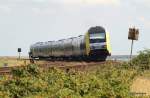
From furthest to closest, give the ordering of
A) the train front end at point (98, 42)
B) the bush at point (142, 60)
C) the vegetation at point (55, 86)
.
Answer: the train front end at point (98, 42) → the bush at point (142, 60) → the vegetation at point (55, 86)

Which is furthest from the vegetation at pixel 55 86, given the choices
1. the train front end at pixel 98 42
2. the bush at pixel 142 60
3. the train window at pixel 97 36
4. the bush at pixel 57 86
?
the train window at pixel 97 36

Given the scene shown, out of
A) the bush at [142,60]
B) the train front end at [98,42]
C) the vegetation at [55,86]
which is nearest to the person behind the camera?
the vegetation at [55,86]

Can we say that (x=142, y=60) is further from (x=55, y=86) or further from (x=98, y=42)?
(x=55, y=86)

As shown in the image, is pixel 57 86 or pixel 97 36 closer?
pixel 57 86

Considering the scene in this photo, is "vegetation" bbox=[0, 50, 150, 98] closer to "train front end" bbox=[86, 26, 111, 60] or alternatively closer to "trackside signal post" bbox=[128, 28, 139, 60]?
"trackside signal post" bbox=[128, 28, 139, 60]

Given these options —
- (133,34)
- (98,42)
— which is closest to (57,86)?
(133,34)

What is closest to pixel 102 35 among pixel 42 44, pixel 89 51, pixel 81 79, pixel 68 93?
pixel 89 51

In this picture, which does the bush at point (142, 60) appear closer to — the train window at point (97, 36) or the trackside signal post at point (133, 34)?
the trackside signal post at point (133, 34)

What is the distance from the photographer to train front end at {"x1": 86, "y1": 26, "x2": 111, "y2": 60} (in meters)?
Answer: 47.9

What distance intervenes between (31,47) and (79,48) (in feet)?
95.5

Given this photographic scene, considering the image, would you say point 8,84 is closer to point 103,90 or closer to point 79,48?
point 103,90

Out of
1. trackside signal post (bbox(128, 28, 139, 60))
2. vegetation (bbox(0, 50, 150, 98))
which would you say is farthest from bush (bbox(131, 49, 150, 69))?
vegetation (bbox(0, 50, 150, 98))

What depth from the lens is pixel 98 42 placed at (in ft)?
158

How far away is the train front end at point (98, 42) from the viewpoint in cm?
4791
